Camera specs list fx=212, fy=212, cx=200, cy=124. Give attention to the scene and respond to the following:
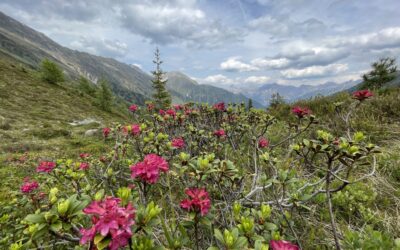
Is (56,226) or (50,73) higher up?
(50,73)

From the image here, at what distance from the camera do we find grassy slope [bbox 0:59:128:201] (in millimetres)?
8516

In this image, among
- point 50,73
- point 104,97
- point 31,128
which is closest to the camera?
point 31,128

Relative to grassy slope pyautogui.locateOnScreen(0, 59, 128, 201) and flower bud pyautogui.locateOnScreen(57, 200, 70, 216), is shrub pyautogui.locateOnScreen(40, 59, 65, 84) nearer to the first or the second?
grassy slope pyautogui.locateOnScreen(0, 59, 128, 201)

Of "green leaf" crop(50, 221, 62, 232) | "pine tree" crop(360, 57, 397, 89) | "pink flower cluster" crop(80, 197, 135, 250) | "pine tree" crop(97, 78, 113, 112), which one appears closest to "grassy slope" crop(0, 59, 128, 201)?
"green leaf" crop(50, 221, 62, 232)

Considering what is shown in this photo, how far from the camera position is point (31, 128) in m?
14.3

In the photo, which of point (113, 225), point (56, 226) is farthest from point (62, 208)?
point (113, 225)

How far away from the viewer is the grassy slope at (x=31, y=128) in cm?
852

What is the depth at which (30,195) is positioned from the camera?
3.80 metres

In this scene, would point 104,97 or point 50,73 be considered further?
point 104,97

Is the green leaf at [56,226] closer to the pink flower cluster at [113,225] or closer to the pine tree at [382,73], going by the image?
the pink flower cluster at [113,225]

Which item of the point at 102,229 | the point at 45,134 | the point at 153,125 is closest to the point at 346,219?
the point at 102,229

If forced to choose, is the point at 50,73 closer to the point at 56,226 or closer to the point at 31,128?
the point at 31,128

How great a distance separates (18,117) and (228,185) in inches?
783

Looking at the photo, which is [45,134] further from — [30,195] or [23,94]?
[23,94]
